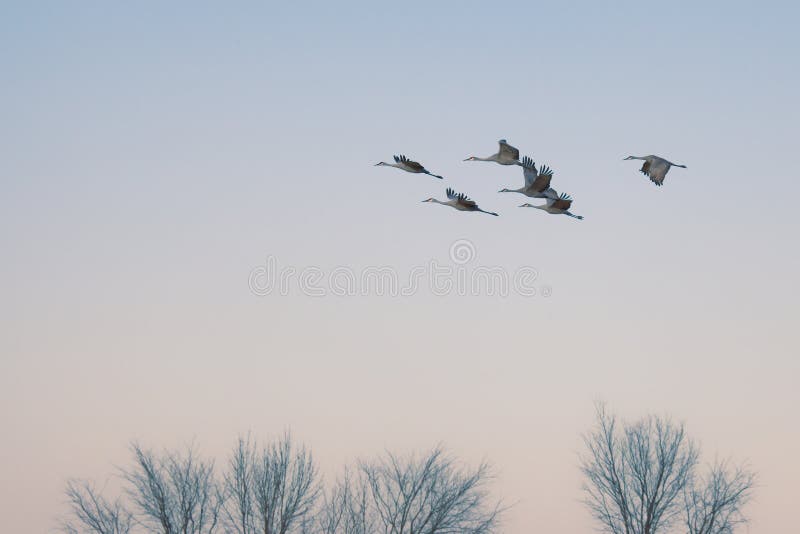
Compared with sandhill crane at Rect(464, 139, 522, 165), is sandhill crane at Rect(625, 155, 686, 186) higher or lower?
lower

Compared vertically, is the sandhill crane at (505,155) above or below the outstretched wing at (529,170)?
above

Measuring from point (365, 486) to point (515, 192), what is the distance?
15.7 meters

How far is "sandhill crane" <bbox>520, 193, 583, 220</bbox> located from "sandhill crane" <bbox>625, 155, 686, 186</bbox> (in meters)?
1.89

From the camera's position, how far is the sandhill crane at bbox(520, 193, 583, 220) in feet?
Result: 106

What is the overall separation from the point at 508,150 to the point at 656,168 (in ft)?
11.3

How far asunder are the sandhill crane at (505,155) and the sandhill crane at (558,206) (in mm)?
1104

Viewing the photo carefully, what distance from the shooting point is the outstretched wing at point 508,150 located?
32.0 m

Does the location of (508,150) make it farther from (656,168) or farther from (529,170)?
(656,168)

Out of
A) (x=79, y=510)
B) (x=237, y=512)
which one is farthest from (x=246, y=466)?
(x=79, y=510)

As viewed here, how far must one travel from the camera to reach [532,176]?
31.9 meters

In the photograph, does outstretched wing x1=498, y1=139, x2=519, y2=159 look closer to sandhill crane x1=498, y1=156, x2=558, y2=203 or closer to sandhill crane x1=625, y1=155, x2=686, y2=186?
sandhill crane x1=498, y1=156, x2=558, y2=203

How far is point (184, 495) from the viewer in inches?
1661

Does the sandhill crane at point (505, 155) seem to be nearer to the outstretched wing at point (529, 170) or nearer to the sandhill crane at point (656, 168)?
the outstretched wing at point (529, 170)

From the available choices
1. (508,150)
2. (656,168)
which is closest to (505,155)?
(508,150)
